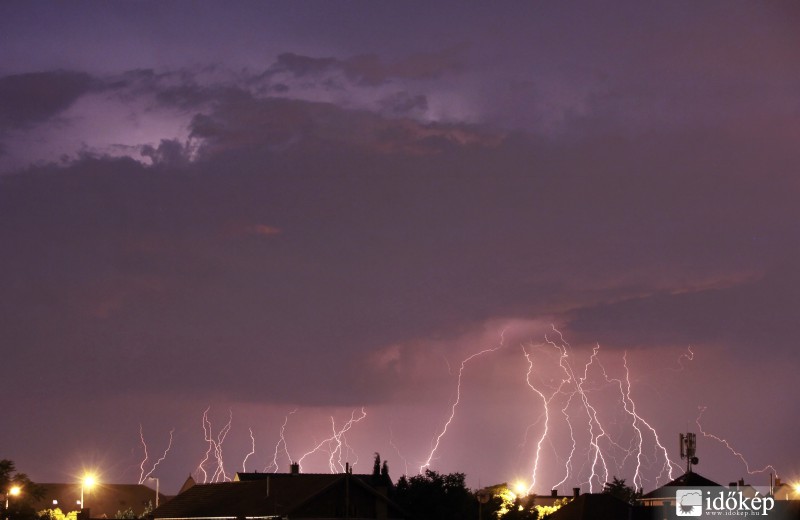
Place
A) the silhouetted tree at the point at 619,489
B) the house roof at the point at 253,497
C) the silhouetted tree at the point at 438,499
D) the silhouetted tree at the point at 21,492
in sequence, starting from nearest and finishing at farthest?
the silhouetted tree at the point at 21,492 → the house roof at the point at 253,497 → the silhouetted tree at the point at 438,499 → the silhouetted tree at the point at 619,489

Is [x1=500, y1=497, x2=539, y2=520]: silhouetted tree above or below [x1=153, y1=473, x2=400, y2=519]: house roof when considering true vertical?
below

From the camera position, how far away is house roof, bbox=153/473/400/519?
73.7 meters

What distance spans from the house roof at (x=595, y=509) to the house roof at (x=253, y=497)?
16.2 m

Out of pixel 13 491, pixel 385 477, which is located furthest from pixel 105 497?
pixel 13 491

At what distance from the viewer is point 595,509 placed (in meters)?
85.4

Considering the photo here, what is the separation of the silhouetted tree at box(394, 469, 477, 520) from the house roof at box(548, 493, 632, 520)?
6.96 metres

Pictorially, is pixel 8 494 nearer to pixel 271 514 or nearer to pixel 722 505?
pixel 271 514

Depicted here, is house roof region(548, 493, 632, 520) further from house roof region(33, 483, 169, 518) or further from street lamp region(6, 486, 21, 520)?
house roof region(33, 483, 169, 518)

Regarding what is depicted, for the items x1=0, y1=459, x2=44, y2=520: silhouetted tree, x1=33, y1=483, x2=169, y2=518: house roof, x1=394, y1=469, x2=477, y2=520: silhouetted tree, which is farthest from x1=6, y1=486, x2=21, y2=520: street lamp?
x1=33, y1=483, x2=169, y2=518: house roof

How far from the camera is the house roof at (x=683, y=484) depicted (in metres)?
88.4

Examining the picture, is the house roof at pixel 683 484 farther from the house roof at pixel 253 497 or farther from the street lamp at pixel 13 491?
the street lamp at pixel 13 491

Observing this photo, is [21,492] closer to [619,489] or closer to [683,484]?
[683,484]

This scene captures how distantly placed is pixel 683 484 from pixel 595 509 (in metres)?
8.09

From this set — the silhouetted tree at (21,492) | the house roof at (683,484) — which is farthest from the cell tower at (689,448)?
the silhouetted tree at (21,492)
